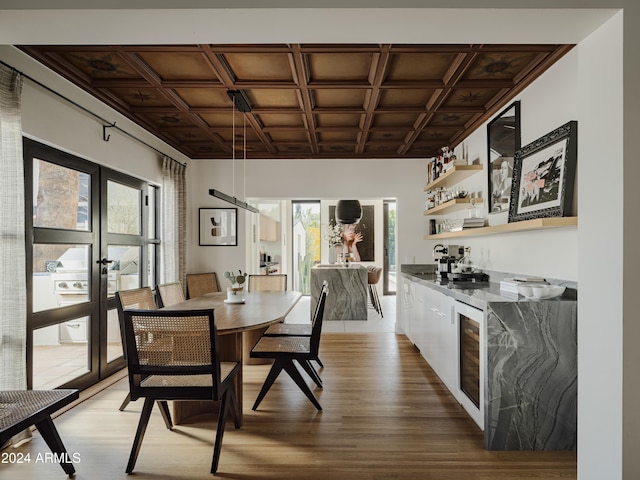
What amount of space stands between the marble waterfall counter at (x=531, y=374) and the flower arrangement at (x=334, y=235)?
5757 mm

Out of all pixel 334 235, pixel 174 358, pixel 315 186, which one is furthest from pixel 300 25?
pixel 334 235

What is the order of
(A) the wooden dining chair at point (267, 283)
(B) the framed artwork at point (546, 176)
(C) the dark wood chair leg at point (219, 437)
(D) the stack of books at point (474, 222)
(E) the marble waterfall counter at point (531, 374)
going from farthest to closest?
(A) the wooden dining chair at point (267, 283)
(D) the stack of books at point (474, 222)
(B) the framed artwork at point (546, 176)
(E) the marble waterfall counter at point (531, 374)
(C) the dark wood chair leg at point (219, 437)

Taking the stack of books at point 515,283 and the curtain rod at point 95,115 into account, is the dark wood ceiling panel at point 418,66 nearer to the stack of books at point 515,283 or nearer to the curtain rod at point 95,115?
the stack of books at point 515,283

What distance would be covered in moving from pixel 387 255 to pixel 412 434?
742cm

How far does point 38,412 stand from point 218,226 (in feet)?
13.4

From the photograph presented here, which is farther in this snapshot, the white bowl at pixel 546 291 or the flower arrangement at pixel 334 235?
the flower arrangement at pixel 334 235

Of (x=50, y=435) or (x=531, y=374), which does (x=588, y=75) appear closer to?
(x=531, y=374)

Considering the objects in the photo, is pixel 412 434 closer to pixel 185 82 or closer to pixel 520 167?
pixel 520 167

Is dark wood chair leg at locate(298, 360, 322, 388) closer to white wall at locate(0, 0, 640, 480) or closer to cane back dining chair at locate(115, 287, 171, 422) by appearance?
cane back dining chair at locate(115, 287, 171, 422)

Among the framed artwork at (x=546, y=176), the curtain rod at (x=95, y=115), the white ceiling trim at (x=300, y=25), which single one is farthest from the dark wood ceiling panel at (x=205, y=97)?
the framed artwork at (x=546, y=176)

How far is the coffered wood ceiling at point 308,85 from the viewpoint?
271 cm

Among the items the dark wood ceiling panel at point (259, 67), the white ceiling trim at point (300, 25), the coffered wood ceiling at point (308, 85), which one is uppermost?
the dark wood ceiling panel at point (259, 67)

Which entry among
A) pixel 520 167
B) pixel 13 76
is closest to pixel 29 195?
pixel 13 76

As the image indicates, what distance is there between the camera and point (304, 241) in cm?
1002
